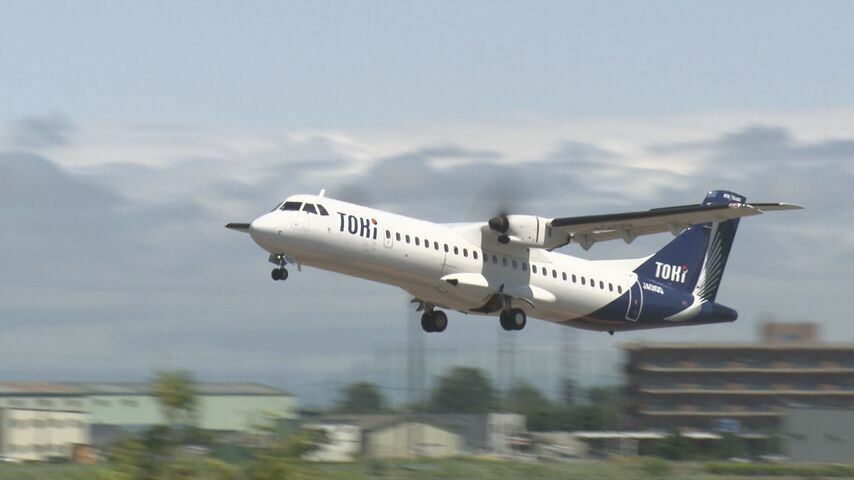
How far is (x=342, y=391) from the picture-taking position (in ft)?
96.3

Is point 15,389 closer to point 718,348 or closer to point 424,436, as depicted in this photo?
point 424,436

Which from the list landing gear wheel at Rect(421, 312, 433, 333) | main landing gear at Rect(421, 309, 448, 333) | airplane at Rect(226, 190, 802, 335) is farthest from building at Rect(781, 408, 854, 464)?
landing gear wheel at Rect(421, 312, 433, 333)

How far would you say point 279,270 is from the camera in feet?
72.7

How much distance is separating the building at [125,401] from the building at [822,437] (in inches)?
487

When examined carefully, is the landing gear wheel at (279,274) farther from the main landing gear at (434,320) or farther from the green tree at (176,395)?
the green tree at (176,395)

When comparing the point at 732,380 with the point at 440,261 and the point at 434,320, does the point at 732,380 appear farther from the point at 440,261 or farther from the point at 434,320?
the point at 440,261

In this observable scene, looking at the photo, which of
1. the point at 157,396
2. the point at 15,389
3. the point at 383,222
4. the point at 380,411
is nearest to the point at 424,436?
the point at 380,411

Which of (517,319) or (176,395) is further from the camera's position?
(517,319)

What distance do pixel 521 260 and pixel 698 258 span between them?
5881 mm

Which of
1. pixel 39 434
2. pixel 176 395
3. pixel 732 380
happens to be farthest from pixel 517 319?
pixel 732 380

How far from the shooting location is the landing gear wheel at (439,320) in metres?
26.4

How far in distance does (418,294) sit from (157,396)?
35.2ft

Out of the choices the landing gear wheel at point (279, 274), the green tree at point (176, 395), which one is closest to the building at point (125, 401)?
the landing gear wheel at point (279, 274)

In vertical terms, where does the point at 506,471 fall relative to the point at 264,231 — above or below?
below
